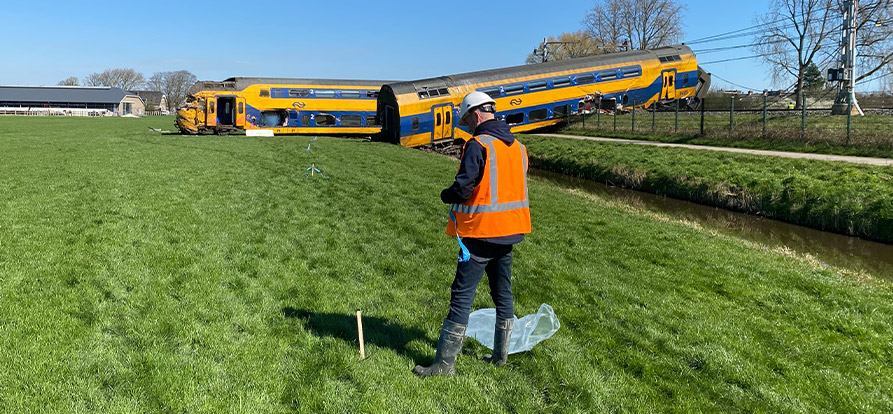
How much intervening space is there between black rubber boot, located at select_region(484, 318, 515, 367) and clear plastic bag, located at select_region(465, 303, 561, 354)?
17 cm

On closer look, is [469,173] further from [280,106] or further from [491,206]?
[280,106]

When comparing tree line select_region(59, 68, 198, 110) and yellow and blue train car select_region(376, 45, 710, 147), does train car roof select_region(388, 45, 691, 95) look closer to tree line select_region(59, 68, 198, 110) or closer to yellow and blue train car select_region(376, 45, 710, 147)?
yellow and blue train car select_region(376, 45, 710, 147)

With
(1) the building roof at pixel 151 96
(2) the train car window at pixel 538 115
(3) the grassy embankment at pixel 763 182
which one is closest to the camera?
(3) the grassy embankment at pixel 763 182

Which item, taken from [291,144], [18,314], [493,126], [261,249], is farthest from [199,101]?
[493,126]

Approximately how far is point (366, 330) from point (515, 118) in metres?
24.0

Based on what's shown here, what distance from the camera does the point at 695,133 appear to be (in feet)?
83.5

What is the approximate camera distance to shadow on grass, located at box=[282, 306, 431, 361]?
188 inches

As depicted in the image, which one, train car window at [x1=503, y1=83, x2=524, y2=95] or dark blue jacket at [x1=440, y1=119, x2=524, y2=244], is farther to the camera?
train car window at [x1=503, y1=83, x2=524, y2=95]

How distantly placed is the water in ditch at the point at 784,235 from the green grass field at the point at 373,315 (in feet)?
6.58

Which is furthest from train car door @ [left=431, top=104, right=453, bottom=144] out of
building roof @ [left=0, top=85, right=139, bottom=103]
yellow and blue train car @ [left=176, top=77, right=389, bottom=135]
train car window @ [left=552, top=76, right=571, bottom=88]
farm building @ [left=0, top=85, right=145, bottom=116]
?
building roof @ [left=0, top=85, right=139, bottom=103]

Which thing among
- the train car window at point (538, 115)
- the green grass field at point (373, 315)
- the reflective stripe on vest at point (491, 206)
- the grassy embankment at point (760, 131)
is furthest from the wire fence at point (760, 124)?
the reflective stripe on vest at point (491, 206)

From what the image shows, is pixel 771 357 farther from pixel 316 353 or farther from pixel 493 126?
pixel 316 353

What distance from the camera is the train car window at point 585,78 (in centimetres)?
2867

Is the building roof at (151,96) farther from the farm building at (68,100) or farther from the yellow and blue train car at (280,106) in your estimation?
the yellow and blue train car at (280,106)
